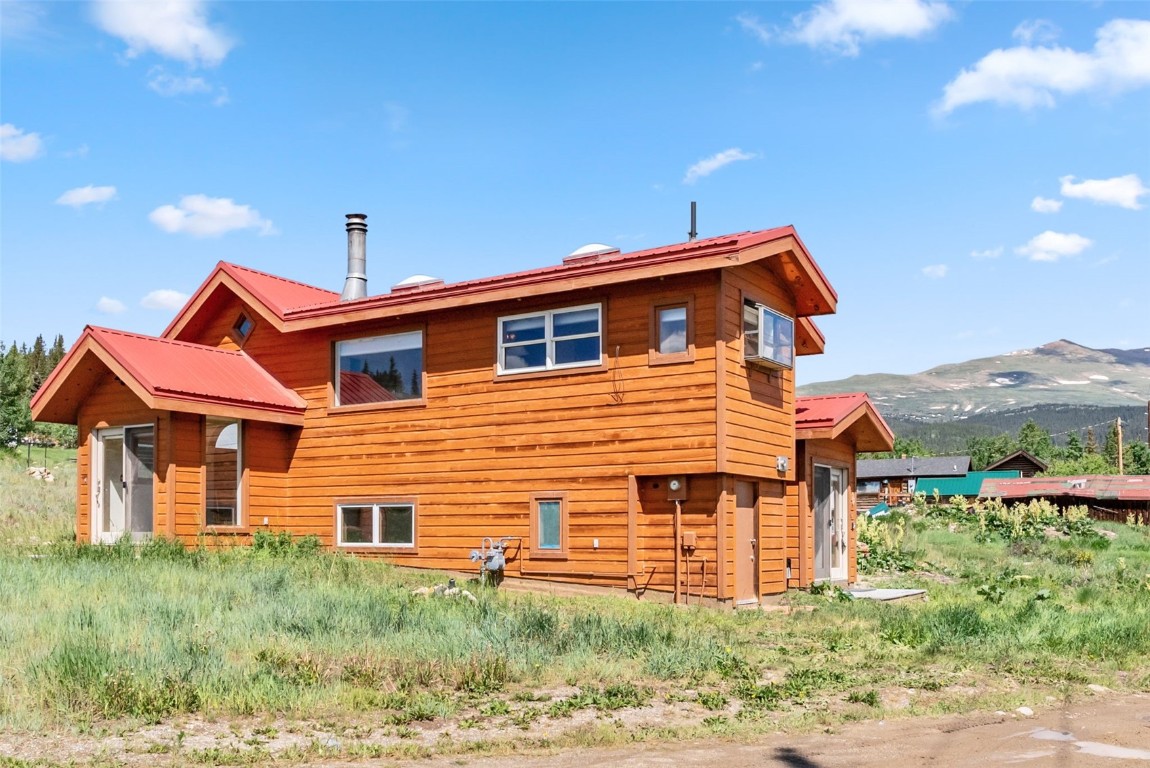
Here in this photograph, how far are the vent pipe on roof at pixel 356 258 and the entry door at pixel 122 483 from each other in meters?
5.13

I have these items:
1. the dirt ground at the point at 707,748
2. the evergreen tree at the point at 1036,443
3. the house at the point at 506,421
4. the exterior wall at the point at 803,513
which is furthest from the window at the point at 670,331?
the evergreen tree at the point at 1036,443

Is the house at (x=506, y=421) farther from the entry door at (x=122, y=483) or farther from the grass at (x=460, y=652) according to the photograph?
the grass at (x=460, y=652)

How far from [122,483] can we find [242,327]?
408cm

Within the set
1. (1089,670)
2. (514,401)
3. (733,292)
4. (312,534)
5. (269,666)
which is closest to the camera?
(269,666)

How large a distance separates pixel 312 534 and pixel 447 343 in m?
4.56

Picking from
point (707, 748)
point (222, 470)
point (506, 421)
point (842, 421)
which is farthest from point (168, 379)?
point (707, 748)

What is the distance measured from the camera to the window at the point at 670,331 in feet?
58.8

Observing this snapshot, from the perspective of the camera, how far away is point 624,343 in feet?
60.5

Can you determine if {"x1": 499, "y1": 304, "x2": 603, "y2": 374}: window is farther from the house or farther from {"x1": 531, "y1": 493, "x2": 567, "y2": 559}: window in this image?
{"x1": 531, "y1": 493, "x2": 567, "y2": 559}: window

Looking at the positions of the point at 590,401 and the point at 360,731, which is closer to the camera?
the point at 360,731

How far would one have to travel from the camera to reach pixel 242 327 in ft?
77.2

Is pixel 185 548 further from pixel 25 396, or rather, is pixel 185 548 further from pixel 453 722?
pixel 25 396

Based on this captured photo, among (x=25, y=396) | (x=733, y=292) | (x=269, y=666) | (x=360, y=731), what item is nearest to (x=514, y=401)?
(x=733, y=292)

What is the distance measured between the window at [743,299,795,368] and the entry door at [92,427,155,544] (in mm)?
10744
